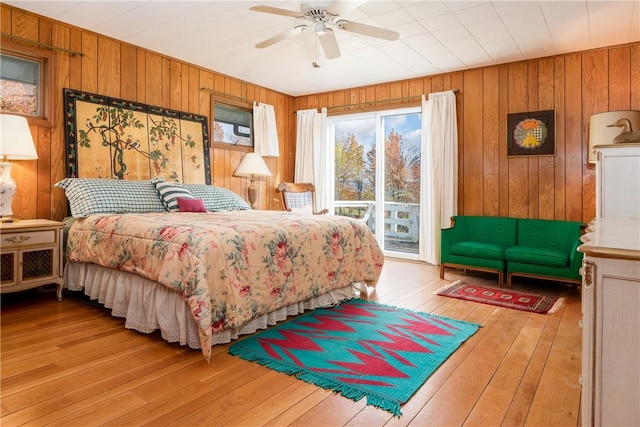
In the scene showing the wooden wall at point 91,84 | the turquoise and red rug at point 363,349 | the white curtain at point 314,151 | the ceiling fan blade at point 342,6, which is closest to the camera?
the turquoise and red rug at point 363,349

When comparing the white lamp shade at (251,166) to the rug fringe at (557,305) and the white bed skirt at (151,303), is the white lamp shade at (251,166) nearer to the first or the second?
the white bed skirt at (151,303)

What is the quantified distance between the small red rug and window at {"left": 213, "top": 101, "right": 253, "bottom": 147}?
3.33 metres

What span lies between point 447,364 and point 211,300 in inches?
53.9

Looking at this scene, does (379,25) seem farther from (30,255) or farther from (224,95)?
(30,255)

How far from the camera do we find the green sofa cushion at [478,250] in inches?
156

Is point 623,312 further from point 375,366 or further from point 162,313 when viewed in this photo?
point 162,313

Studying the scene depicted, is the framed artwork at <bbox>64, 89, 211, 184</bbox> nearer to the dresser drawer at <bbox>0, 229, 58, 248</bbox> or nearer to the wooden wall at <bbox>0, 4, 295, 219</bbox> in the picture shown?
the wooden wall at <bbox>0, 4, 295, 219</bbox>

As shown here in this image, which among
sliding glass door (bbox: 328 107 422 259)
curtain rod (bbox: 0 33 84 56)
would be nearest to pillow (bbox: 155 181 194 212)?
curtain rod (bbox: 0 33 84 56)

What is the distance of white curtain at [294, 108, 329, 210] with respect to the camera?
19.9ft

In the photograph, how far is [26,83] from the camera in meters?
3.48

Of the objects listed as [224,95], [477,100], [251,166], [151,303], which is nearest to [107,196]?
[151,303]

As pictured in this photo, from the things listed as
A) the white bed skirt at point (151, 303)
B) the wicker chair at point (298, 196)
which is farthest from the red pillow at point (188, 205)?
the wicker chair at point (298, 196)

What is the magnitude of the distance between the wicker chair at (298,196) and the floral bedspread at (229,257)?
220cm

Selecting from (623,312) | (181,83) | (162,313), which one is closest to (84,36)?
(181,83)
